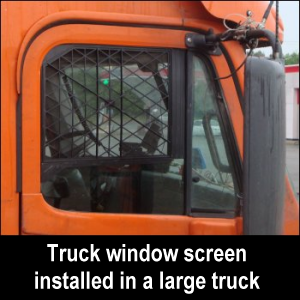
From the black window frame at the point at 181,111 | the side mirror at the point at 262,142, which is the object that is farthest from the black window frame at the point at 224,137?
the side mirror at the point at 262,142

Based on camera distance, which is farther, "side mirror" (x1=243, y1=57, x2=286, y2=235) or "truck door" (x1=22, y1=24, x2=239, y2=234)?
"truck door" (x1=22, y1=24, x2=239, y2=234)

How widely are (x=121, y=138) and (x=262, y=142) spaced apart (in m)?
0.60

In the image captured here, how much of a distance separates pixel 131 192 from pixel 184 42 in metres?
0.63

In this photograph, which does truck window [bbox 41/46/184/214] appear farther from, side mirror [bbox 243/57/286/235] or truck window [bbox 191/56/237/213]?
side mirror [bbox 243/57/286/235]

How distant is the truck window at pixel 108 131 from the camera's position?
186 cm

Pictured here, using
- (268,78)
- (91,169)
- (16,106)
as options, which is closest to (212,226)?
(91,169)

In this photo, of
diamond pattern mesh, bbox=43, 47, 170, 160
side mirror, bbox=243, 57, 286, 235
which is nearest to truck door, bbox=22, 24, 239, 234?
diamond pattern mesh, bbox=43, 47, 170, 160

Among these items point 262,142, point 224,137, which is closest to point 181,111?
point 224,137

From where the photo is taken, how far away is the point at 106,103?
1900 millimetres

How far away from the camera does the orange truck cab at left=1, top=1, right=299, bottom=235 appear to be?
5.79ft

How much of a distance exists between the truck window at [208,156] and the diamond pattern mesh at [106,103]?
0.43 ft

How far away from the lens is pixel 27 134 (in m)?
1.76

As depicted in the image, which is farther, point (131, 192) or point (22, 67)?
point (131, 192)

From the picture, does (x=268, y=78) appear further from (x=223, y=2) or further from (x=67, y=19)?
(x=67, y=19)
